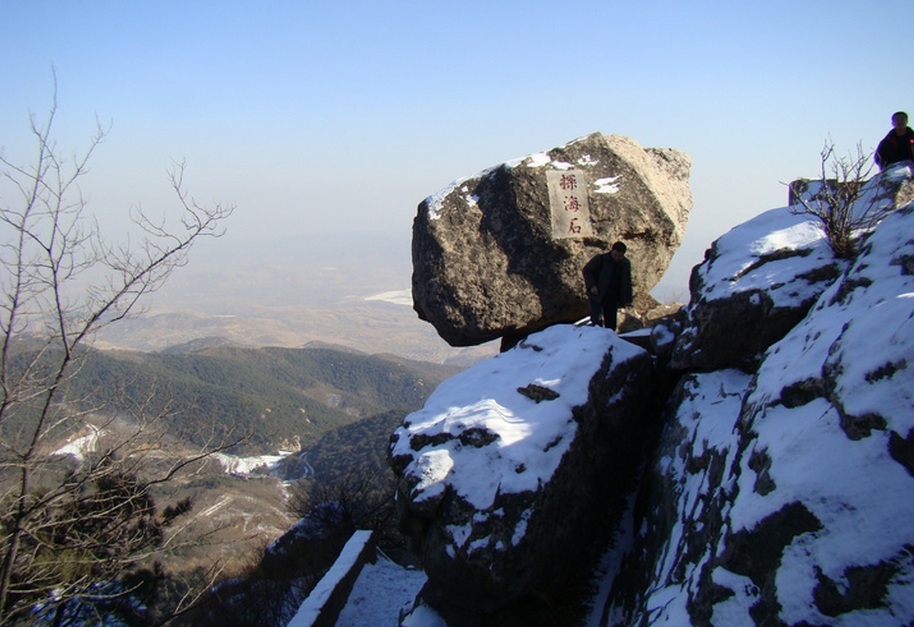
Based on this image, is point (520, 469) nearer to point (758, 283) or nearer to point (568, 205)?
point (758, 283)

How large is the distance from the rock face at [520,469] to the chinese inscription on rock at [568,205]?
3103 mm

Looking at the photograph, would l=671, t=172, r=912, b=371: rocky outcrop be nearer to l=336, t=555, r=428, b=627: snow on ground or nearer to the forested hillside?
l=336, t=555, r=428, b=627: snow on ground

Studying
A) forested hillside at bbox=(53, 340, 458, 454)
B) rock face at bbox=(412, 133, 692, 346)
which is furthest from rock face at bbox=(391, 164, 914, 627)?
forested hillside at bbox=(53, 340, 458, 454)

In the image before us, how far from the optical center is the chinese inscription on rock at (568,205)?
9711mm

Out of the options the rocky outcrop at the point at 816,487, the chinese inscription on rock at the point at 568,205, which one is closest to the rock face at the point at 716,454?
the rocky outcrop at the point at 816,487

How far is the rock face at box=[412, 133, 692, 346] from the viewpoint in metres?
9.59

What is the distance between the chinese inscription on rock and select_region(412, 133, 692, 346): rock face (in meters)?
0.02

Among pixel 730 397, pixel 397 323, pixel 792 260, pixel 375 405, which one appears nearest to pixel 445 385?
pixel 730 397

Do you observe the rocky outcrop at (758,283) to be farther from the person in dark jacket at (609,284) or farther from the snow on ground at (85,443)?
the snow on ground at (85,443)

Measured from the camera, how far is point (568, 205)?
32.1 ft

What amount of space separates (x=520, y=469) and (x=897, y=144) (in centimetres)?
697

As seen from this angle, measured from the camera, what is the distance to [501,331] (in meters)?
9.89

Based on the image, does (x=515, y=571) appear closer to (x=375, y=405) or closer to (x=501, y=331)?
(x=501, y=331)

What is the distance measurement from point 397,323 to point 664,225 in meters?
191
